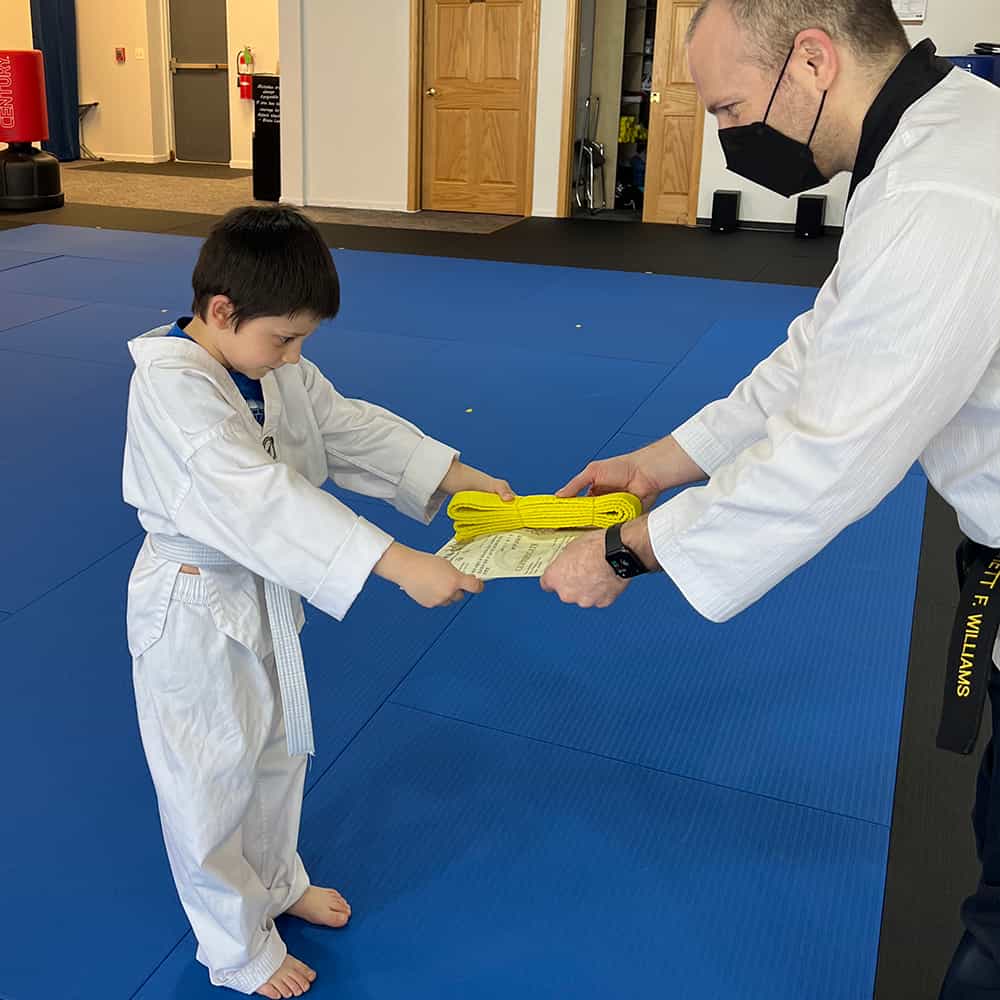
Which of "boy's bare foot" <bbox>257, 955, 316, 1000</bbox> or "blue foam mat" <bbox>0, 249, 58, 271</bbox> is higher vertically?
"blue foam mat" <bbox>0, 249, 58, 271</bbox>

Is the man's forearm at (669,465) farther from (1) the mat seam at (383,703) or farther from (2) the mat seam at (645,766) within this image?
(1) the mat seam at (383,703)

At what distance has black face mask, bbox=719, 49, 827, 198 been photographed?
1.65 meters

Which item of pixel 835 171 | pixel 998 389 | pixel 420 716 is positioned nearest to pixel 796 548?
pixel 998 389

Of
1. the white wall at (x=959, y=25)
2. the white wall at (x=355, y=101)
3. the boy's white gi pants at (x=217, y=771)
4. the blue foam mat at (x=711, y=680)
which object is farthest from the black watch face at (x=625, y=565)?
the white wall at (x=355, y=101)

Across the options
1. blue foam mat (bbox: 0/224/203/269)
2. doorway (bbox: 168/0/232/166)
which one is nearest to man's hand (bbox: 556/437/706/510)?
blue foam mat (bbox: 0/224/203/269)

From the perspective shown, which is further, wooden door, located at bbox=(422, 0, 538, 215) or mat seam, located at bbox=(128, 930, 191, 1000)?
wooden door, located at bbox=(422, 0, 538, 215)

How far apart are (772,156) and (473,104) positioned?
994 centimetres

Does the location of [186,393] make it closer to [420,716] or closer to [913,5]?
[420,716]

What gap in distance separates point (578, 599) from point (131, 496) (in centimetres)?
73

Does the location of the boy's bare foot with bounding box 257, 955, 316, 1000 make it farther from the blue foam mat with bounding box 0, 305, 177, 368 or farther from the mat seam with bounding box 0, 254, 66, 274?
the mat seam with bounding box 0, 254, 66, 274

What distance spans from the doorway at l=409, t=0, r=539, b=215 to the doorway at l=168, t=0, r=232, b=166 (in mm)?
4972

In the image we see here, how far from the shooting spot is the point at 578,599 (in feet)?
5.87

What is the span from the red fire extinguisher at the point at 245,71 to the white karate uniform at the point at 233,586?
13.8 m

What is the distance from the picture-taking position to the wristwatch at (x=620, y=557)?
1712 mm
